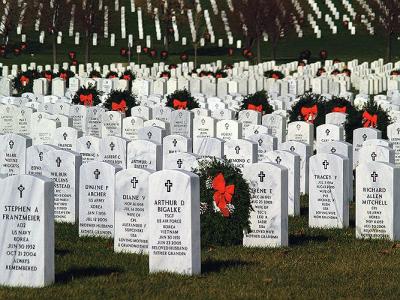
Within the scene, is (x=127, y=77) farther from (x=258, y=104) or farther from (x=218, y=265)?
(x=218, y=265)

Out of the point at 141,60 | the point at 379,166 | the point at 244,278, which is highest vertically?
the point at 141,60

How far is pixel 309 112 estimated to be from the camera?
95.3ft

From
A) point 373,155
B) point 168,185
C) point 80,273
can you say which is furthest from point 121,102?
point 168,185

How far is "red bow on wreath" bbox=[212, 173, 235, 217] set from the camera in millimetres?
15539

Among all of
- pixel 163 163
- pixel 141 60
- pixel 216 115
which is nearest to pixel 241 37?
pixel 141 60

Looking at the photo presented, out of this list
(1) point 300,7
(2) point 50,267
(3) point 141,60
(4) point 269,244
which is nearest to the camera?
(2) point 50,267

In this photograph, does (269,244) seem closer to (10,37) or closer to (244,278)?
(244,278)

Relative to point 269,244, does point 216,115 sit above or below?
above

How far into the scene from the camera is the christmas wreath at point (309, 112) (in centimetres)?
2906

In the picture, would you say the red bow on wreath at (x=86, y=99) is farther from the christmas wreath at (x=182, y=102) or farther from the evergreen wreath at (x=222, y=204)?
the evergreen wreath at (x=222, y=204)

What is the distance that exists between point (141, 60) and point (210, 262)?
5783 cm

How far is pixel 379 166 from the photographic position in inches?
645

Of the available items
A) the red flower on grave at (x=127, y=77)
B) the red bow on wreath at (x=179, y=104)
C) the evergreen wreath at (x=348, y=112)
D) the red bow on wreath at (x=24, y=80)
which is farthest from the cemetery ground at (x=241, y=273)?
the red flower on grave at (x=127, y=77)

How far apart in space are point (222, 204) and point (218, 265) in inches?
48.8
